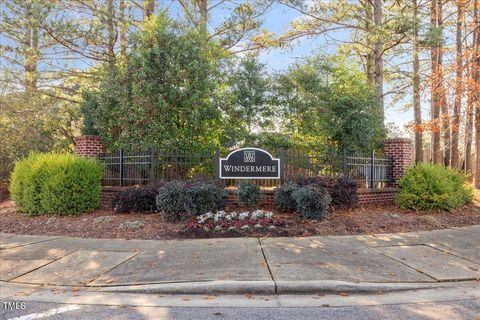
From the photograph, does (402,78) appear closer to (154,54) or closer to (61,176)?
(154,54)

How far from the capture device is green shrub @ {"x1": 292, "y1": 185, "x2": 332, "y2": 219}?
9188mm

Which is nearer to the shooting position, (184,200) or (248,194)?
(184,200)

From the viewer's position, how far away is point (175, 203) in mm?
9203

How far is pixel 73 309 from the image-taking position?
4672 mm

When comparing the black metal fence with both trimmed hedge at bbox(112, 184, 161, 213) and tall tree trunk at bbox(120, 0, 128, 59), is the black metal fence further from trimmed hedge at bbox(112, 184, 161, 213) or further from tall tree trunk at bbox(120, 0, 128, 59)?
tall tree trunk at bbox(120, 0, 128, 59)

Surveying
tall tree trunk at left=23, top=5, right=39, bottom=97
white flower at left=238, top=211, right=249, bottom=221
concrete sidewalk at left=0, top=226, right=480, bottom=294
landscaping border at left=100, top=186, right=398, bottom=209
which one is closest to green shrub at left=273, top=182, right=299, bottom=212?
landscaping border at left=100, top=186, right=398, bottom=209

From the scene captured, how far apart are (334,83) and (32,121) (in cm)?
1155

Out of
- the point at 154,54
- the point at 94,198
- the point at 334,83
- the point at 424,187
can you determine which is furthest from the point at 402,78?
the point at 94,198

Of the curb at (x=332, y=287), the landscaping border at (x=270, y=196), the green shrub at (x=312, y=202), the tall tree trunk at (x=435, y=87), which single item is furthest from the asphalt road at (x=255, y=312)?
the tall tree trunk at (x=435, y=87)

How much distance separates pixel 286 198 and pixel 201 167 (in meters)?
3.06

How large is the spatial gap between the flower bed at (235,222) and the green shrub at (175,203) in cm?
39

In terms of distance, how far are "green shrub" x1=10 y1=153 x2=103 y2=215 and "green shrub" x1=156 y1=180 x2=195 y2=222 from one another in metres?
2.61

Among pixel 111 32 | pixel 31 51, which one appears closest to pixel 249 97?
pixel 111 32

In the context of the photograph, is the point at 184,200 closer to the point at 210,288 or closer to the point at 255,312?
the point at 210,288
